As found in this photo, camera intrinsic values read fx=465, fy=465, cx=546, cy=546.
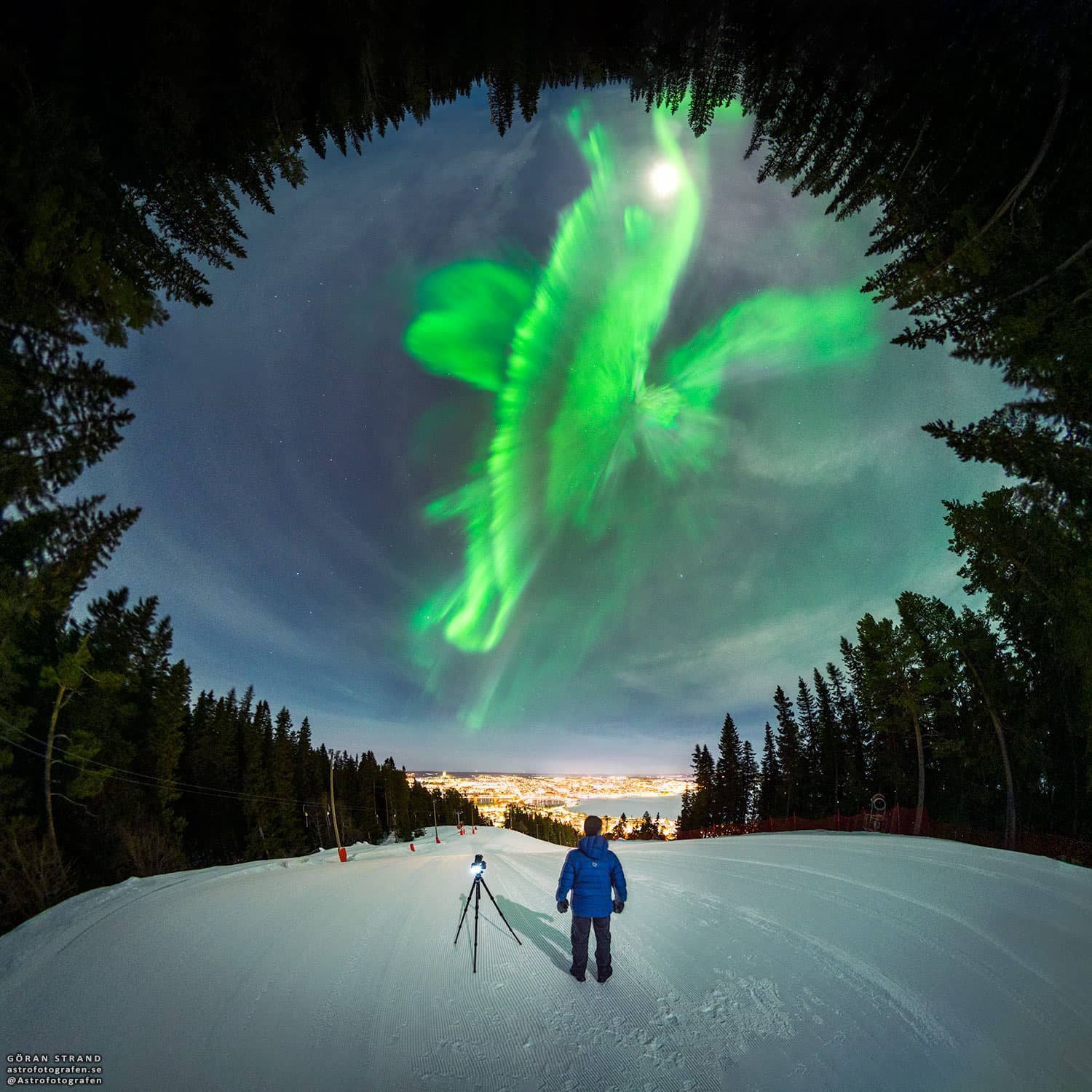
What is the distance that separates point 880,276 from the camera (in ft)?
24.3

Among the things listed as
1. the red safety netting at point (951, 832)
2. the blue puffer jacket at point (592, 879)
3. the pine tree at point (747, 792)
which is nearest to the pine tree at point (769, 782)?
the pine tree at point (747, 792)

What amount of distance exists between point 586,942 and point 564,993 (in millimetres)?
434

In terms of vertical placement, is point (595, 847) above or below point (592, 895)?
above

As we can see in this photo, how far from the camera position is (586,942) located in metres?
4.40

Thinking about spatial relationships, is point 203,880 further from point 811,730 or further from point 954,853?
point 811,730

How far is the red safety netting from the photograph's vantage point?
40.9 ft

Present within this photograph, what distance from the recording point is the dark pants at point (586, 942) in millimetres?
4289

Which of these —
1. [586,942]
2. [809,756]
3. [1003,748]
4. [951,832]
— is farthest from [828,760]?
[586,942]

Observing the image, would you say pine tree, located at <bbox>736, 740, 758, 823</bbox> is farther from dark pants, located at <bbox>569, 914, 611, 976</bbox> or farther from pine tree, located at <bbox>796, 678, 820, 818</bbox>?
dark pants, located at <bbox>569, 914, 611, 976</bbox>

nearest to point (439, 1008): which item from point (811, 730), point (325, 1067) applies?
point (325, 1067)

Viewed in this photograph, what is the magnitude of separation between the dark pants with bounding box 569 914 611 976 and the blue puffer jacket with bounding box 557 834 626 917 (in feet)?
Result: 0.24

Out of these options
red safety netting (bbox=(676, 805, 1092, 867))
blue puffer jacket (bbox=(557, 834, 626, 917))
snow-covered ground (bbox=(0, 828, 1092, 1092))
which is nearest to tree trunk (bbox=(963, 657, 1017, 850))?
red safety netting (bbox=(676, 805, 1092, 867))

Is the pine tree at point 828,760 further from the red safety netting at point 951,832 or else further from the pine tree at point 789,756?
the red safety netting at point 951,832

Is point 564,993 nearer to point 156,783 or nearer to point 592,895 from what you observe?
point 592,895
